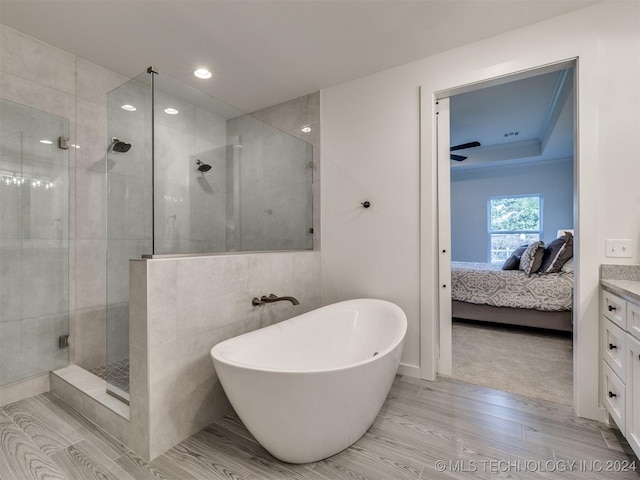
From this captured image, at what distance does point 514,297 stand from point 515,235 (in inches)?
115

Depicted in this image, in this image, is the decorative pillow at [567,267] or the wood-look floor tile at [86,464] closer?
the wood-look floor tile at [86,464]

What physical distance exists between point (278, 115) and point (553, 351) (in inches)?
141

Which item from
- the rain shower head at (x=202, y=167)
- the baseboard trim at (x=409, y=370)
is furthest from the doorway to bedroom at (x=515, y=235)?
the rain shower head at (x=202, y=167)

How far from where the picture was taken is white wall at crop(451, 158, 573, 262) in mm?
5258

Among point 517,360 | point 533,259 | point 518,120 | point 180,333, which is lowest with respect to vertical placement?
point 517,360

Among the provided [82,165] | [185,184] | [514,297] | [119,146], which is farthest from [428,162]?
[82,165]

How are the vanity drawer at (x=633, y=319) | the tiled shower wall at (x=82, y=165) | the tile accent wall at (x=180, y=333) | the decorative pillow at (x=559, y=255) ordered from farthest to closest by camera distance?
the decorative pillow at (x=559, y=255) < the tiled shower wall at (x=82, y=165) < the tile accent wall at (x=180, y=333) < the vanity drawer at (x=633, y=319)

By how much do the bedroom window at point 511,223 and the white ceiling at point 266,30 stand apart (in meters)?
4.56

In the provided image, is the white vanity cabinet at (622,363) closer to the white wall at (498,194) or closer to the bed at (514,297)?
the bed at (514,297)

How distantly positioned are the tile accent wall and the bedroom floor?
71.3 inches

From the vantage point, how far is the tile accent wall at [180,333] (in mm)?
1407

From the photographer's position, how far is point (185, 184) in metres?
2.04

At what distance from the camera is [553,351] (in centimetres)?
278

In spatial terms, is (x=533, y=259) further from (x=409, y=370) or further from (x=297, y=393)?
(x=297, y=393)
